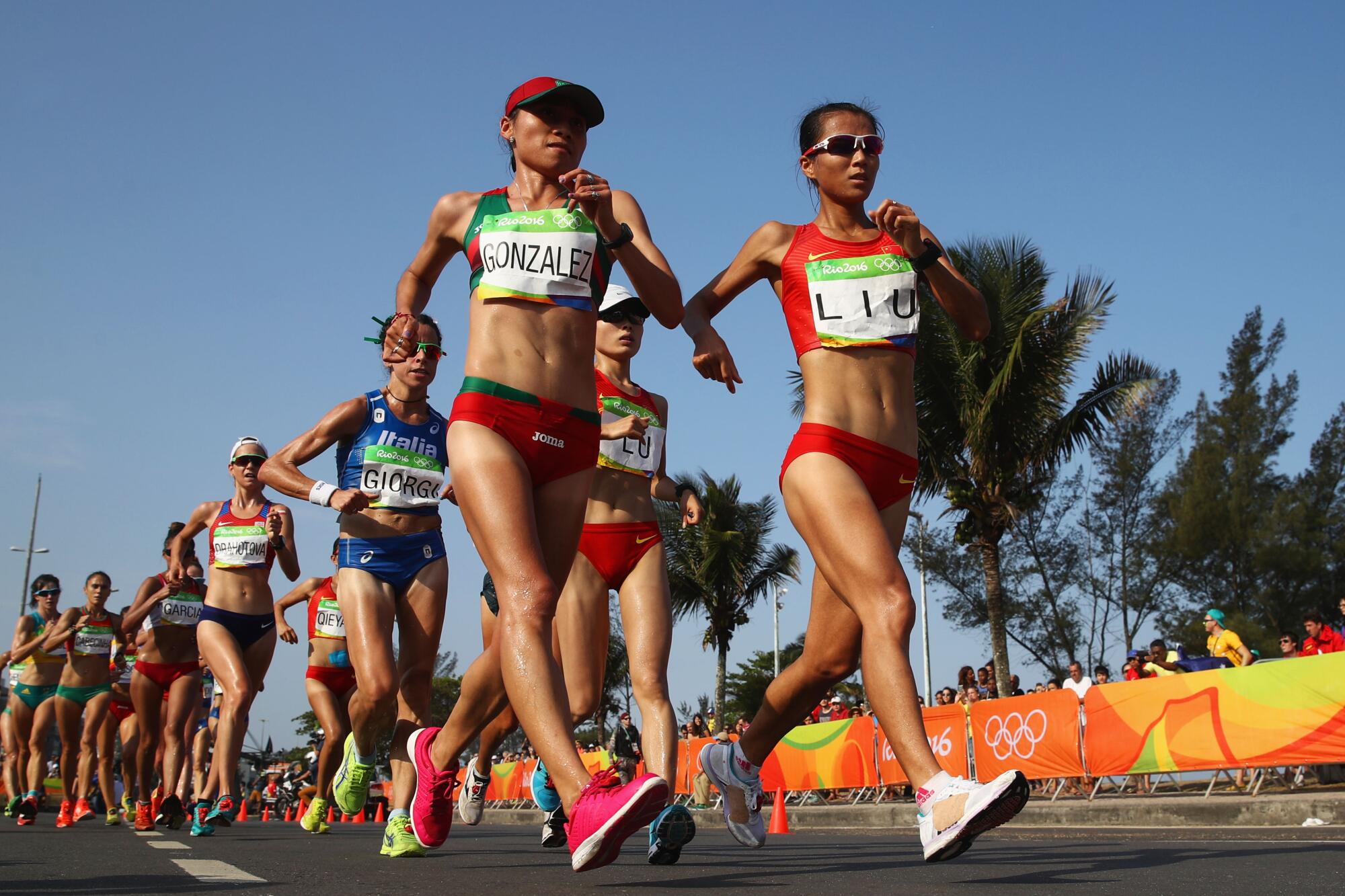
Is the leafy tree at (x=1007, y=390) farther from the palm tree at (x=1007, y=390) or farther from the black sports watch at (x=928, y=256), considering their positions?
the black sports watch at (x=928, y=256)

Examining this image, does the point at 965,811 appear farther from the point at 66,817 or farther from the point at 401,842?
the point at 66,817

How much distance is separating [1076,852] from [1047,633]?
125 feet

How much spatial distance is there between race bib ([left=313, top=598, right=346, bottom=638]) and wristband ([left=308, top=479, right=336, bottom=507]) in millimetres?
4382

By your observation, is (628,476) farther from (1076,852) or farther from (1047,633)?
(1047,633)

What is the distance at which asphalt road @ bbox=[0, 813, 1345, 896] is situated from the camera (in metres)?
3.51

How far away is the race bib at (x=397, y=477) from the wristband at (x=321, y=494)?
0.56 m

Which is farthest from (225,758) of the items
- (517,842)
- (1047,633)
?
(1047,633)

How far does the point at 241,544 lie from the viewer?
9531 mm

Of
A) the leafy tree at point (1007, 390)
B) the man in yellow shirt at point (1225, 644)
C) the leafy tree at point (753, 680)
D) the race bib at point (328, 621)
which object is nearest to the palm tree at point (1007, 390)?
the leafy tree at point (1007, 390)

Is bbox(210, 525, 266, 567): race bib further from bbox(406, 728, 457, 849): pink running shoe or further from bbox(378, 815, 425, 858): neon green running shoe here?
bbox(406, 728, 457, 849): pink running shoe

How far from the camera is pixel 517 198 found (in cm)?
452

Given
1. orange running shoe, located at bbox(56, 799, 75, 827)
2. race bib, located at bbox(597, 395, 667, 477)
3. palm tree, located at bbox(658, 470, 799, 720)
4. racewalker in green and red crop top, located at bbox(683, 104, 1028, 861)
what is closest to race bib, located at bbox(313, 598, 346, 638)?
orange running shoe, located at bbox(56, 799, 75, 827)

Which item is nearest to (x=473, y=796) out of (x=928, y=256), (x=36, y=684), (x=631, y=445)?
(x=631, y=445)

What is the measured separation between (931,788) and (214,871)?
2.37 meters
